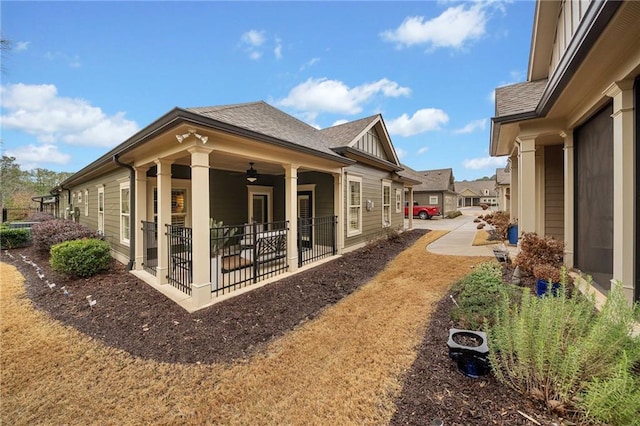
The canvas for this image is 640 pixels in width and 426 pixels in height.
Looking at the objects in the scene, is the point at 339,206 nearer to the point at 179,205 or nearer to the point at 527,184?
the point at 527,184

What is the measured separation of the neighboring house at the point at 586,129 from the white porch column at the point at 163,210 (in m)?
6.88

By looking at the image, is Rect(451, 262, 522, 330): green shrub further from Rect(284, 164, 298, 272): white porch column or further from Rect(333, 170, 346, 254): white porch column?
Rect(333, 170, 346, 254): white porch column

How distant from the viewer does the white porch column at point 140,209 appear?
22.4 feet

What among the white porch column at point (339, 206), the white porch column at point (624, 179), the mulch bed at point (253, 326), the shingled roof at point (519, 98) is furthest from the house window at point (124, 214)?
the white porch column at point (624, 179)

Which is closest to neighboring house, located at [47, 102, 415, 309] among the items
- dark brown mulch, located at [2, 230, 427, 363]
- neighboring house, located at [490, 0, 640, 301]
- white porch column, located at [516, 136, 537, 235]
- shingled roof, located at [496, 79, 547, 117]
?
dark brown mulch, located at [2, 230, 427, 363]

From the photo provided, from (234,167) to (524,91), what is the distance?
852 centimetres

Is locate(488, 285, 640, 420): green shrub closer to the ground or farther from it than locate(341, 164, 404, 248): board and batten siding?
closer to the ground

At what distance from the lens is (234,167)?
27.9ft

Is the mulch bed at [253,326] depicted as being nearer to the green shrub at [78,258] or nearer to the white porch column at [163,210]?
the green shrub at [78,258]

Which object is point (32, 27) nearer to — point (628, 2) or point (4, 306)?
point (4, 306)

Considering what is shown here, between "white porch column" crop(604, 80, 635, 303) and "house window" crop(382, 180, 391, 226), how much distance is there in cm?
854

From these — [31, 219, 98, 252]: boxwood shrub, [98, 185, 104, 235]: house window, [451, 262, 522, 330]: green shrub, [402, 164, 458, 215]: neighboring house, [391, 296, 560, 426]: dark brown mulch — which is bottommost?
[391, 296, 560, 426]: dark brown mulch

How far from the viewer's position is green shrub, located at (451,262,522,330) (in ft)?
10.6

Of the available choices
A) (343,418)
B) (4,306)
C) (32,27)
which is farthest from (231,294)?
(32,27)
